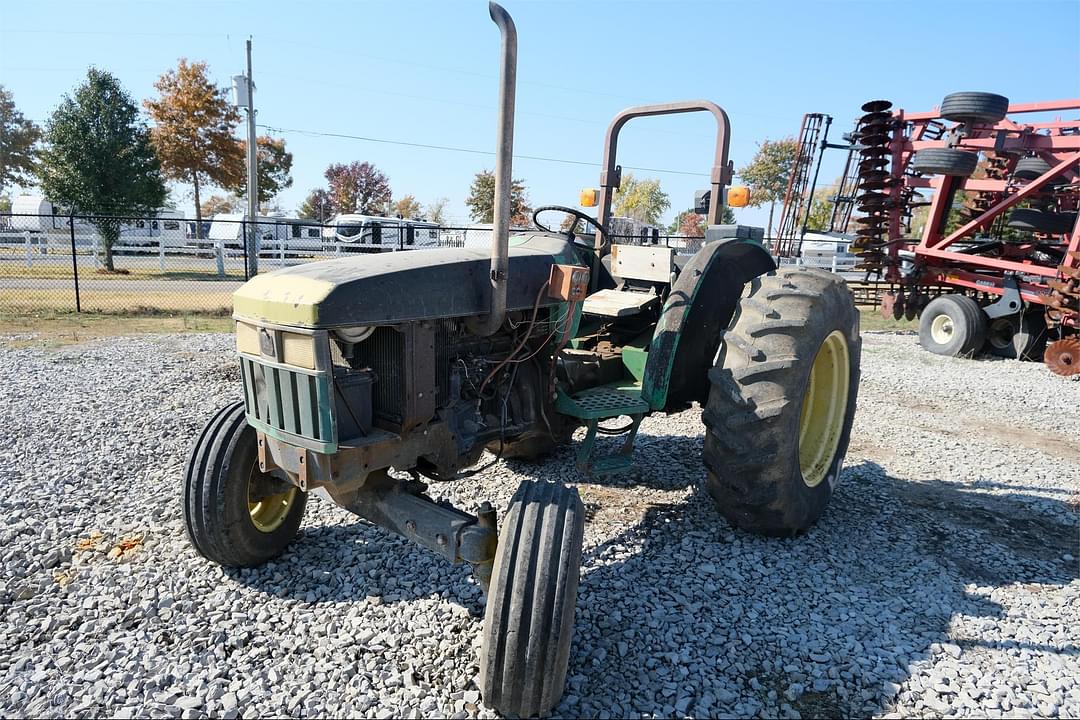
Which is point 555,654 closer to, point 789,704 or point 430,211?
point 789,704

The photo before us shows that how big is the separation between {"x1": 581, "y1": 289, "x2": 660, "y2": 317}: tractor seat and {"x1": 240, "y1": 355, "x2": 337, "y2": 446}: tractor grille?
1685 millimetres

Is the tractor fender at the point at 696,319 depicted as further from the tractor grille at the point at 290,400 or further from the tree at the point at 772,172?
the tree at the point at 772,172

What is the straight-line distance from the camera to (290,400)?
2.43m

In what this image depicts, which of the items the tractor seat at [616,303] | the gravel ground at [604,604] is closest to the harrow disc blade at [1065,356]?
the gravel ground at [604,604]

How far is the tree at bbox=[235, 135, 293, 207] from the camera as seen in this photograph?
30.5 meters

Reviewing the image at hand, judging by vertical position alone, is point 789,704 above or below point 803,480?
below

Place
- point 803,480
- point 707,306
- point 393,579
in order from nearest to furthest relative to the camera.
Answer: point 393,579
point 803,480
point 707,306

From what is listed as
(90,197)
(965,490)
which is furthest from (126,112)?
(965,490)

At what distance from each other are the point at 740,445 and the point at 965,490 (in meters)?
2.26

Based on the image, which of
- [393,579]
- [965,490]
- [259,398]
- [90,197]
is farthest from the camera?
[90,197]

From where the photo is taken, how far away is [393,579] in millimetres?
3061

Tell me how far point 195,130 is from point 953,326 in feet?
72.6

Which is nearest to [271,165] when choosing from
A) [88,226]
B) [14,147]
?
[88,226]

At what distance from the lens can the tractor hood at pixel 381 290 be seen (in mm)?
2320
